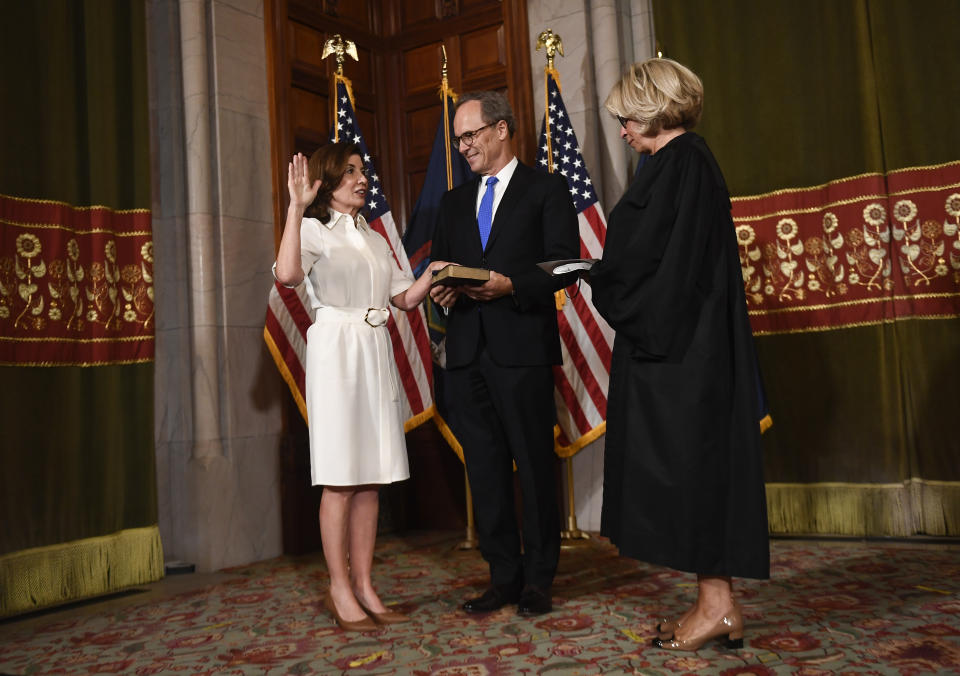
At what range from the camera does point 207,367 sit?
14.3 feet

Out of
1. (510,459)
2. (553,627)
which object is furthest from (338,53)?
(553,627)

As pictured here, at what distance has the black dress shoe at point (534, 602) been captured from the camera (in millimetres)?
2924

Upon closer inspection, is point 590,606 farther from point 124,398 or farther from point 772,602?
Result: point 124,398

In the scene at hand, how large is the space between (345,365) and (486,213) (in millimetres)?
773

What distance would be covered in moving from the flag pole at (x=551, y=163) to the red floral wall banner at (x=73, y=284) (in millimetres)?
2048

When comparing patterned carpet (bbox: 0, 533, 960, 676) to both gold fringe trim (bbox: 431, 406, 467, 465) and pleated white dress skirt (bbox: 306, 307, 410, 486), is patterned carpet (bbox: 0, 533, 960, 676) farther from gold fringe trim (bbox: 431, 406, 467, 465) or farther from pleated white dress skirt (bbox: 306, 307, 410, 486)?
gold fringe trim (bbox: 431, 406, 467, 465)

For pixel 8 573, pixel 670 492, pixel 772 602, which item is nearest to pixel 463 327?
pixel 670 492

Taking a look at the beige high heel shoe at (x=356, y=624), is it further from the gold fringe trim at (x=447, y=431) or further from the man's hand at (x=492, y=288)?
the gold fringe trim at (x=447, y=431)

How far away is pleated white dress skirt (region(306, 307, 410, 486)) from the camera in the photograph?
2.87 meters

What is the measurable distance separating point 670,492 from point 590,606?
0.85 metres

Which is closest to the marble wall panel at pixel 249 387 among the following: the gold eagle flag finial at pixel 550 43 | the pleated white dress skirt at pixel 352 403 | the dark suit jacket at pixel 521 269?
the pleated white dress skirt at pixel 352 403

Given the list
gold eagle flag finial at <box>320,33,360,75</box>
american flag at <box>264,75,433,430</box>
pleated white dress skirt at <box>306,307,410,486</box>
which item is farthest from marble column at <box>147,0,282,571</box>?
pleated white dress skirt at <box>306,307,410,486</box>

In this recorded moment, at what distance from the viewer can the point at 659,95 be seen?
96.3 inches

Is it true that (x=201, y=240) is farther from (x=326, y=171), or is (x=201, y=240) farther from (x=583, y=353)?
(x=583, y=353)
